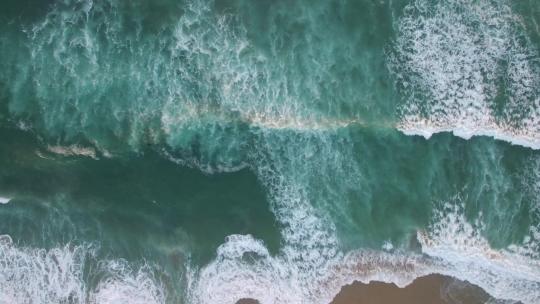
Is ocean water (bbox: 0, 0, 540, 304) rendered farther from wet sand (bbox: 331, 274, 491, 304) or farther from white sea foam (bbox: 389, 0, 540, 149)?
wet sand (bbox: 331, 274, 491, 304)

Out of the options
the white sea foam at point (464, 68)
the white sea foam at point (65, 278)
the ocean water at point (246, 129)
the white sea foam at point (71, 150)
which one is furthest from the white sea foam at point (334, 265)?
the white sea foam at point (71, 150)

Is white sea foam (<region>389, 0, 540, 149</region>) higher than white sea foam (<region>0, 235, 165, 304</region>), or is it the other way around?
white sea foam (<region>389, 0, 540, 149</region>)

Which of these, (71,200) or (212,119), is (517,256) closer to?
(212,119)

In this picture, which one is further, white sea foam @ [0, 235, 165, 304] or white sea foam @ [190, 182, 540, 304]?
white sea foam @ [0, 235, 165, 304]

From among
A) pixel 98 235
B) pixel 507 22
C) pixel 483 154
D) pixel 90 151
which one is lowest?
pixel 98 235

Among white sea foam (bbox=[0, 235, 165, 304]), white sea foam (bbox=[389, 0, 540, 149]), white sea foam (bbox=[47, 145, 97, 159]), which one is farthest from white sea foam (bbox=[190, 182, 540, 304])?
white sea foam (bbox=[47, 145, 97, 159])

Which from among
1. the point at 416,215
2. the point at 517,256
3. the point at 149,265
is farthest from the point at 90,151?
the point at 517,256

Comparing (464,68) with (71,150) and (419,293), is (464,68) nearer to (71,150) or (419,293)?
(419,293)

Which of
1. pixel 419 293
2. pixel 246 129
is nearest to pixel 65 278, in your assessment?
pixel 246 129
